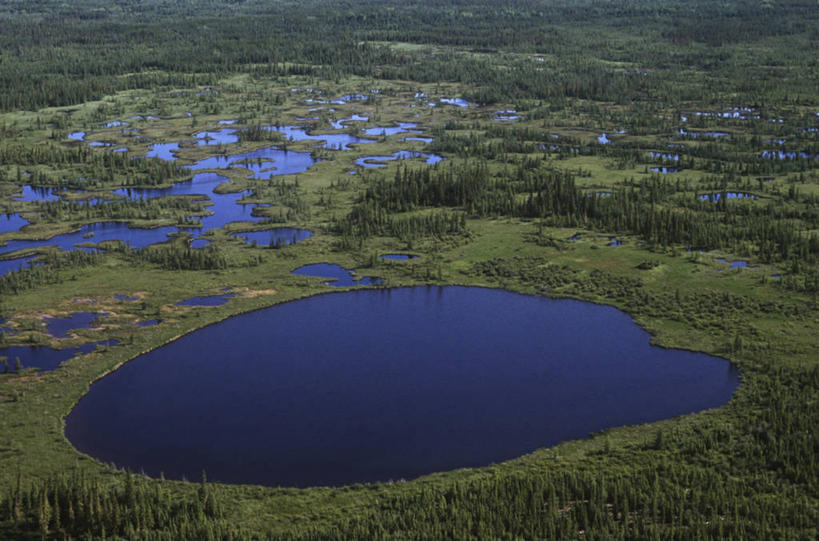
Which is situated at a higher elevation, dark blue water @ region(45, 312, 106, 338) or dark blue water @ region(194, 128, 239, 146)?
dark blue water @ region(194, 128, 239, 146)

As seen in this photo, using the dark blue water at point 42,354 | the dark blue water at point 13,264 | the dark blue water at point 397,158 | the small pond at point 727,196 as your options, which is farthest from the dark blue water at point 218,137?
the dark blue water at point 42,354

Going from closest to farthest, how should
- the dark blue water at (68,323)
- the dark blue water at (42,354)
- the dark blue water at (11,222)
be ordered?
the dark blue water at (42,354)
the dark blue water at (68,323)
the dark blue water at (11,222)

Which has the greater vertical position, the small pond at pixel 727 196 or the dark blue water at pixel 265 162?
the dark blue water at pixel 265 162

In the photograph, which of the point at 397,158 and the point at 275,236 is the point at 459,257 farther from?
the point at 397,158

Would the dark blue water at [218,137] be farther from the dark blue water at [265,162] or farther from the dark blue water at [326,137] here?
the dark blue water at [265,162]

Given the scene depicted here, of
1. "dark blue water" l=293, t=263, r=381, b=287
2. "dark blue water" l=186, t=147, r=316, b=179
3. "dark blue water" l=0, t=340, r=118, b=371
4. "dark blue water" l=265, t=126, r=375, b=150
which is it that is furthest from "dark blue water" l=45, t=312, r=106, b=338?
"dark blue water" l=265, t=126, r=375, b=150

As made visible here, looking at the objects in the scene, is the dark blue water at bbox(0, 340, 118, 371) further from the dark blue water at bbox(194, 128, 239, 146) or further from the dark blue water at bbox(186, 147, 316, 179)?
the dark blue water at bbox(194, 128, 239, 146)
